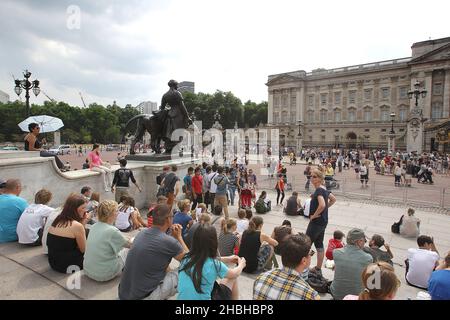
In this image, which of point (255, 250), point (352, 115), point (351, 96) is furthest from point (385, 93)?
point (255, 250)

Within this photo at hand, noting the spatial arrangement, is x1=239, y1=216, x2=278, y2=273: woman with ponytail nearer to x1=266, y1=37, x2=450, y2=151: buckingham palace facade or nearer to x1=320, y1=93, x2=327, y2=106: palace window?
x1=266, y1=37, x2=450, y2=151: buckingham palace facade

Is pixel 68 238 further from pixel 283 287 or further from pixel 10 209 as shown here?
pixel 283 287

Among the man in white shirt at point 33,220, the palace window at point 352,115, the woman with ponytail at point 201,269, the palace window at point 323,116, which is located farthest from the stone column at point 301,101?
the woman with ponytail at point 201,269

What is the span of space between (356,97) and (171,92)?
72.5 meters

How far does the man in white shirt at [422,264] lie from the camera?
198 inches

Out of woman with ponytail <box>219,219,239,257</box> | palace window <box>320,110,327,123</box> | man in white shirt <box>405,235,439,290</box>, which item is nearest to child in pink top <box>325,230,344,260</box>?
man in white shirt <box>405,235,439,290</box>

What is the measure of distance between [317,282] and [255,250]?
3.66ft

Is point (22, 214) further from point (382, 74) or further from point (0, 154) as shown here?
point (382, 74)

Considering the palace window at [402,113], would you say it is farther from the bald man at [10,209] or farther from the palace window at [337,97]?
the bald man at [10,209]

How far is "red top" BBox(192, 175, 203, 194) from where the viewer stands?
392 inches

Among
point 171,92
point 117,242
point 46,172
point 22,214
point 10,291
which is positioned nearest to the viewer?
point 10,291

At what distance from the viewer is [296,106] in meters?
80.9

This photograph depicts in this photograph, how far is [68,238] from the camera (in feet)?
12.7
